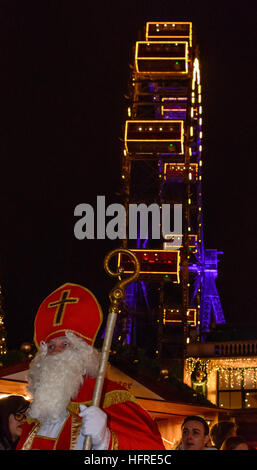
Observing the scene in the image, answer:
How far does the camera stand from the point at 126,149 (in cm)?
2739

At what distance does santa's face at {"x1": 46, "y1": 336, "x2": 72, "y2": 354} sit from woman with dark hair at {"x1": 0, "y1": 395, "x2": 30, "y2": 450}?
1.32 m

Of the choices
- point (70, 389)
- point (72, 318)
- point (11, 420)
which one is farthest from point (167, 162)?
point (70, 389)

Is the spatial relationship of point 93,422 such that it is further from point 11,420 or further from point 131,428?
point 11,420

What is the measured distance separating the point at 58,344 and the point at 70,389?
0.35 m

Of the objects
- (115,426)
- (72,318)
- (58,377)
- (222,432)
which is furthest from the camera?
(222,432)

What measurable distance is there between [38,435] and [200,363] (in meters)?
21.5

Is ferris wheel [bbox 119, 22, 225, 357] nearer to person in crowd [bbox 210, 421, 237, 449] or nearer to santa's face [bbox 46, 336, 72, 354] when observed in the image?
person in crowd [bbox 210, 421, 237, 449]

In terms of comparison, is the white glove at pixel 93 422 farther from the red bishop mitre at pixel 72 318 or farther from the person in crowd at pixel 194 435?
the person in crowd at pixel 194 435

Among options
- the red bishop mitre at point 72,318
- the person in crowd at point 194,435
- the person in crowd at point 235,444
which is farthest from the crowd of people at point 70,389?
the person in crowd at point 235,444

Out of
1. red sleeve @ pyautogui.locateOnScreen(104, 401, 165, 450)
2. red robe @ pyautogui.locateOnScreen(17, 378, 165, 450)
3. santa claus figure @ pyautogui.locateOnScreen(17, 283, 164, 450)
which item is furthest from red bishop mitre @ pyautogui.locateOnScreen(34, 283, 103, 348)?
red sleeve @ pyautogui.locateOnScreen(104, 401, 165, 450)

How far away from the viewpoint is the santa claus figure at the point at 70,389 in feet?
11.5

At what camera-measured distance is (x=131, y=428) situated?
3490 mm

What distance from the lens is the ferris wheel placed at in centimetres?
2589

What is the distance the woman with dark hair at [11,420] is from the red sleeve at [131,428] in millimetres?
1585
